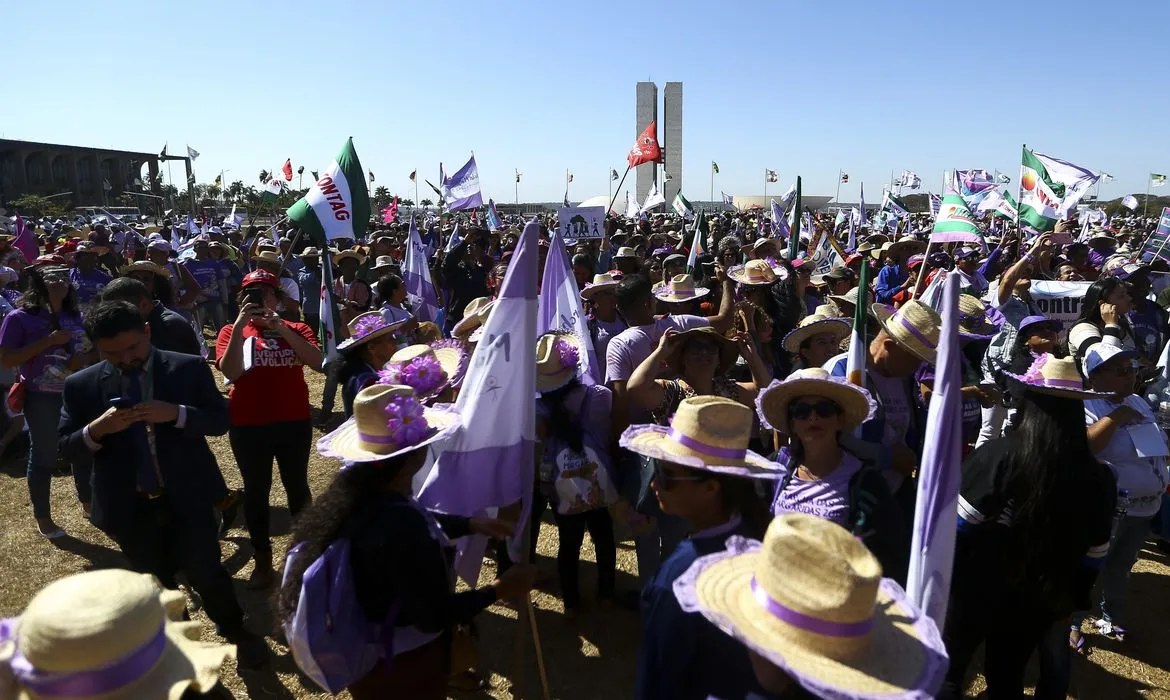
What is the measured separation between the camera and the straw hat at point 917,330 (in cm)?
350

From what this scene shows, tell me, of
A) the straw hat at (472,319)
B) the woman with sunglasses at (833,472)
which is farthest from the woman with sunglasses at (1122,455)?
the straw hat at (472,319)

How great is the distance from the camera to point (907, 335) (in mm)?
3549

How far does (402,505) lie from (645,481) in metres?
1.39

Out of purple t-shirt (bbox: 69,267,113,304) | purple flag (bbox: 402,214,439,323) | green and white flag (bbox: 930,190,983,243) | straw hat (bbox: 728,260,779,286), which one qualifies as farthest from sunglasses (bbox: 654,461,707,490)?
purple t-shirt (bbox: 69,267,113,304)

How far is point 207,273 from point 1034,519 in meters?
12.4

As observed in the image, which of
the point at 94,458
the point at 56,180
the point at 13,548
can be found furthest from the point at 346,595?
the point at 56,180

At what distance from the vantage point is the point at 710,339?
389 cm

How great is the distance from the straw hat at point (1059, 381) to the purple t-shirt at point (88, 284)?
872cm

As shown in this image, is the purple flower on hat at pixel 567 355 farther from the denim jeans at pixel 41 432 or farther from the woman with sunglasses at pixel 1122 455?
the denim jeans at pixel 41 432

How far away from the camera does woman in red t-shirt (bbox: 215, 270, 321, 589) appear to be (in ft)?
15.3

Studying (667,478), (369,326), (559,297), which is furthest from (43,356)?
(667,478)

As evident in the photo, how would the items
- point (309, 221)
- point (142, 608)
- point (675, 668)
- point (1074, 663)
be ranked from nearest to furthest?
point (142, 608)
point (675, 668)
point (1074, 663)
point (309, 221)

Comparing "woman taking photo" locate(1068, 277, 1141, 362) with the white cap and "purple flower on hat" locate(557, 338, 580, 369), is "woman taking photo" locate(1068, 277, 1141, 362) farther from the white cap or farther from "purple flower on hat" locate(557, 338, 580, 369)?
"purple flower on hat" locate(557, 338, 580, 369)

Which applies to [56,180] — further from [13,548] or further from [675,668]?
[675,668]
